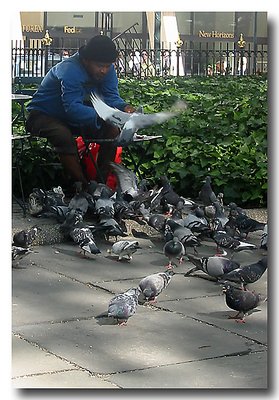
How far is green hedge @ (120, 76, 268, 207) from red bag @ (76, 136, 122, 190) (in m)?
0.25

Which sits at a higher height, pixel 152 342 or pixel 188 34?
pixel 188 34

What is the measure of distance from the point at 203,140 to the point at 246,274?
1172 mm

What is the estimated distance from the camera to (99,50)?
5.79m

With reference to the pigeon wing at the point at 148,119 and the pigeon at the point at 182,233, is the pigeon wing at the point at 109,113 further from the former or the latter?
the pigeon at the point at 182,233

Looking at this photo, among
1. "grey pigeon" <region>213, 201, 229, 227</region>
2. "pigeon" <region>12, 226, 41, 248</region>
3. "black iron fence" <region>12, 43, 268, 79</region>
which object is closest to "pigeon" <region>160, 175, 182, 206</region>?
"grey pigeon" <region>213, 201, 229, 227</region>


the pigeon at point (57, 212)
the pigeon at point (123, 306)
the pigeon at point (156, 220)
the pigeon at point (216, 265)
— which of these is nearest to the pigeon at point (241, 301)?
the pigeon at point (216, 265)

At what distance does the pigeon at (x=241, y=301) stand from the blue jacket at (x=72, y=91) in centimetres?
140

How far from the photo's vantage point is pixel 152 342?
584 cm

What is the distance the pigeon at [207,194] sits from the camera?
21.5ft

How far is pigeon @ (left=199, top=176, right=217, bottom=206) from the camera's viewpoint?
6553mm

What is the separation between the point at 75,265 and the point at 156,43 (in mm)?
1828
